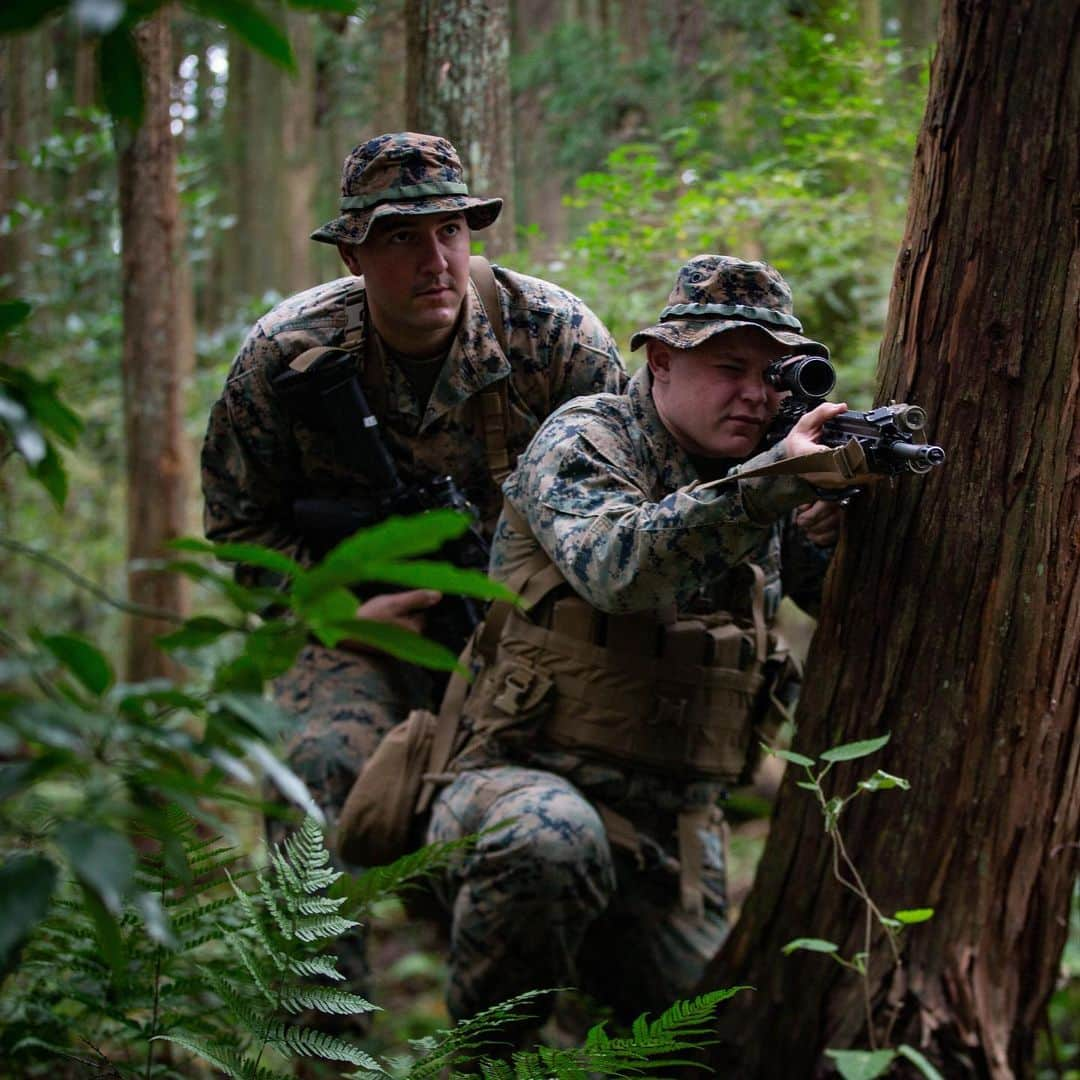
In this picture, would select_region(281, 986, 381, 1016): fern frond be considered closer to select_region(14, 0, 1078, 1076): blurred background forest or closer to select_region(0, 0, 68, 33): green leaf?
select_region(14, 0, 1078, 1076): blurred background forest

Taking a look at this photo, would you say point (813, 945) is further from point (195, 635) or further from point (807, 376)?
point (195, 635)

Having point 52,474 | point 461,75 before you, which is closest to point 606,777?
point 52,474

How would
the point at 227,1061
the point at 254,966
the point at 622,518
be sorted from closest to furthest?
the point at 227,1061 → the point at 254,966 → the point at 622,518

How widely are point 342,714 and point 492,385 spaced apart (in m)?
1.16

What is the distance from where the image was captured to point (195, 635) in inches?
43.7

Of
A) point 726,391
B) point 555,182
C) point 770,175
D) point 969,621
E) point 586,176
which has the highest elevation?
point 555,182

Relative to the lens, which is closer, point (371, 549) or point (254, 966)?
point (371, 549)

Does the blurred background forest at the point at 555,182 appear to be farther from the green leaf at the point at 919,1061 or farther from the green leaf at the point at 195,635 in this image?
the green leaf at the point at 919,1061

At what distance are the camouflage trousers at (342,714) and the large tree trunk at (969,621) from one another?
1431 millimetres

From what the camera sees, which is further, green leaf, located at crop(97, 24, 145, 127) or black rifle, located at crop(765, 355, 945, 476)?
black rifle, located at crop(765, 355, 945, 476)

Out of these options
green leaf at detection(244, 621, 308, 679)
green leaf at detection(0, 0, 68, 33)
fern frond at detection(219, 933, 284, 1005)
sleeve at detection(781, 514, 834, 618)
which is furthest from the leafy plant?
green leaf at detection(0, 0, 68, 33)

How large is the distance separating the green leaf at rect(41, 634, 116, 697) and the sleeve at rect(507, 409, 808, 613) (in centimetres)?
194

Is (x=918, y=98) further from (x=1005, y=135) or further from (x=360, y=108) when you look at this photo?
(x=360, y=108)

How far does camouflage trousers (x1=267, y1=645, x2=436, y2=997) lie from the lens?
3.99 metres
